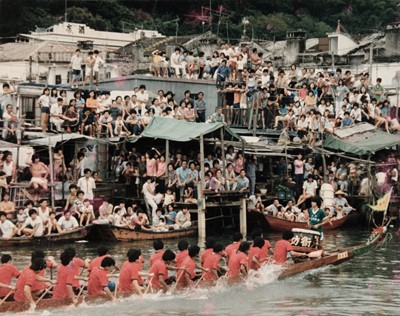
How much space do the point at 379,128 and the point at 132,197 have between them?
35.5 ft

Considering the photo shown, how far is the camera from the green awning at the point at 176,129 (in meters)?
35.1

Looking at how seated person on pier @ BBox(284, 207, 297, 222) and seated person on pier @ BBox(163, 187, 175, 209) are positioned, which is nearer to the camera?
seated person on pier @ BBox(163, 187, 175, 209)

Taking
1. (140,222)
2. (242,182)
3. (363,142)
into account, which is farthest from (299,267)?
(363,142)

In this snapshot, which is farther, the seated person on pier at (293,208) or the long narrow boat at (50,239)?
the seated person on pier at (293,208)

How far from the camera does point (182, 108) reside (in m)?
37.7

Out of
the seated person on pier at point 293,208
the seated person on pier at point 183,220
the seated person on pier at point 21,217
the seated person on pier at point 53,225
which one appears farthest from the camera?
the seated person on pier at point 293,208

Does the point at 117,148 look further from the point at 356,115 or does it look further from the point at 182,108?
the point at 356,115

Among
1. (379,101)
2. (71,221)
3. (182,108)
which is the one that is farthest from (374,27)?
(71,221)

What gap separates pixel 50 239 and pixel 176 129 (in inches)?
268

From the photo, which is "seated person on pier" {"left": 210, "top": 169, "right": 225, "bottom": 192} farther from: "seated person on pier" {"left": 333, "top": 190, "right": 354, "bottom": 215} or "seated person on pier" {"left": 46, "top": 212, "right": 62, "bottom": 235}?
"seated person on pier" {"left": 46, "top": 212, "right": 62, "bottom": 235}

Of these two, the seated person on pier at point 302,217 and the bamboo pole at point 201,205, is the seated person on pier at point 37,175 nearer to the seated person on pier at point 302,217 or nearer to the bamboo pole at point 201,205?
the bamboo pole at point 201,205

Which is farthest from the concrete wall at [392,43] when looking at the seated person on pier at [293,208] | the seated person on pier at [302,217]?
the seated person on pier at [302,217]

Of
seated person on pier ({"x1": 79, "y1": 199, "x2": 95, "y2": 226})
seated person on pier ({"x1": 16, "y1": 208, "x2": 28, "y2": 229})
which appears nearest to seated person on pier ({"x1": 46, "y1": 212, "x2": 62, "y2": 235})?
seated person on pier ({"x1": 16, "y1": 208, "x2": 28, "y2": 229})

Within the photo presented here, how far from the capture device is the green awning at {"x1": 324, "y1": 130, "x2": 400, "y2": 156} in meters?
38.7
